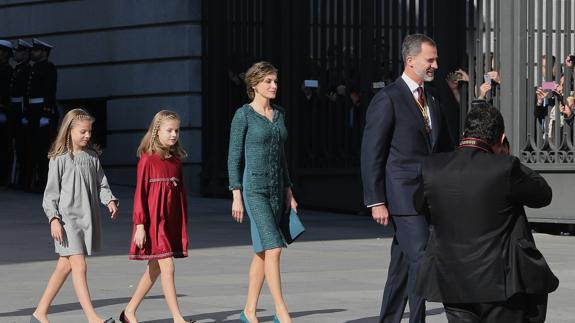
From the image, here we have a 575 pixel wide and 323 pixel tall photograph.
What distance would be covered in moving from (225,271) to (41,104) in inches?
344

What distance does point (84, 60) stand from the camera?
23281 mm

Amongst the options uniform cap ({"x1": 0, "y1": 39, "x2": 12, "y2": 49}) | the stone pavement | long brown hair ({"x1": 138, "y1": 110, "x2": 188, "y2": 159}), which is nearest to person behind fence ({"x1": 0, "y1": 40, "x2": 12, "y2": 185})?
uniform cap ({"x1": 0, "y1": 39, "x2": 12, "y2": 49})

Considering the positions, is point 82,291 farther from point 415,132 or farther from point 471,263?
point 471,263

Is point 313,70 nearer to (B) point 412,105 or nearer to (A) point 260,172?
(A) point 260,172

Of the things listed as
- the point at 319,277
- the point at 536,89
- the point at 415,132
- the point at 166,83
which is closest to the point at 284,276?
the point at 319,277

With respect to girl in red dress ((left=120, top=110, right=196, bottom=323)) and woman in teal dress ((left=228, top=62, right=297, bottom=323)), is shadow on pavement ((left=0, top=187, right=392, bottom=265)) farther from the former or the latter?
woman in teal dress ((left=228, top=62, right=297, bottom=323))

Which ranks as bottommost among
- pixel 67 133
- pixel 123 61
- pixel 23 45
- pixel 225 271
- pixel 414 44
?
pixel 225 271

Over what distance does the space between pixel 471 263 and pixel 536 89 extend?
10.5 m

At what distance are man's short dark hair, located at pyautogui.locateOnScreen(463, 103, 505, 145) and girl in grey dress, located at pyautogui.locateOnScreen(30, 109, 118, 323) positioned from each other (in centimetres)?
330

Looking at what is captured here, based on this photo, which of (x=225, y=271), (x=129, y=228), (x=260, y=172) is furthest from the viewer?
(x=129, y=228)

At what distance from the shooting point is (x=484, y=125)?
672cm

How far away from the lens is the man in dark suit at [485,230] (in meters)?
6.57

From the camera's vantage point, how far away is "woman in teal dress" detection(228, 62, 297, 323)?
952cm

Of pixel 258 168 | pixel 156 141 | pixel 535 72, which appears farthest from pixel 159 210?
pixel 535 72
